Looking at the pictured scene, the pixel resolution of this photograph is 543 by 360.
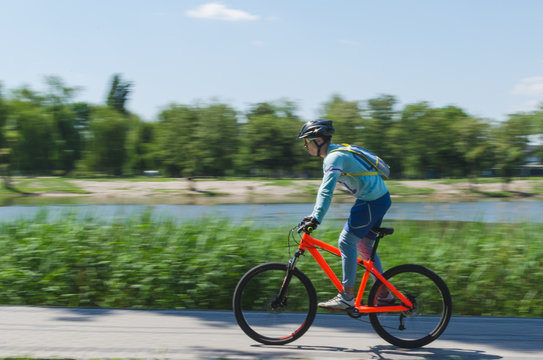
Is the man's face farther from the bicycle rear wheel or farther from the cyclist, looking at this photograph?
the bicycle rear wheel

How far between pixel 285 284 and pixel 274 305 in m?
0.21

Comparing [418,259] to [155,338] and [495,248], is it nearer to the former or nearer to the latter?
[495,248]

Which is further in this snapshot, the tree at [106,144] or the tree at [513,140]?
the tree at [106,144]

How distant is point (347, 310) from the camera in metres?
4.38

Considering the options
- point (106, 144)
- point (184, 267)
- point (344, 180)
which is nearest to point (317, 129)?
point (344, 180)

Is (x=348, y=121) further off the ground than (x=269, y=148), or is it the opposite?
(x=348, y=121)

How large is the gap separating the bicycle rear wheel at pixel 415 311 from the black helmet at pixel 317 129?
49.0 inches

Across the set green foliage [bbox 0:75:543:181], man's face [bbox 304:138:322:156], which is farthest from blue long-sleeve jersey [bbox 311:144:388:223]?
green foliage [bbox 0:75:543:181]

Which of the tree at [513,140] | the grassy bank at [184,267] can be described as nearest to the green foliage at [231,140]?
the tree at [513,140]

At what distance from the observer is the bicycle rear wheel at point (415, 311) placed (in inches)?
173

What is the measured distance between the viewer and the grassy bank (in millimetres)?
5992

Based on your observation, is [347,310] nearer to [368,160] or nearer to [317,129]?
[368,160]

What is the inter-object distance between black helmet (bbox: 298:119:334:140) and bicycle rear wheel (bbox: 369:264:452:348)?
1245mm

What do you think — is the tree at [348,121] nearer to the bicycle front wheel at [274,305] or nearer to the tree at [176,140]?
the tree at [176,140]
